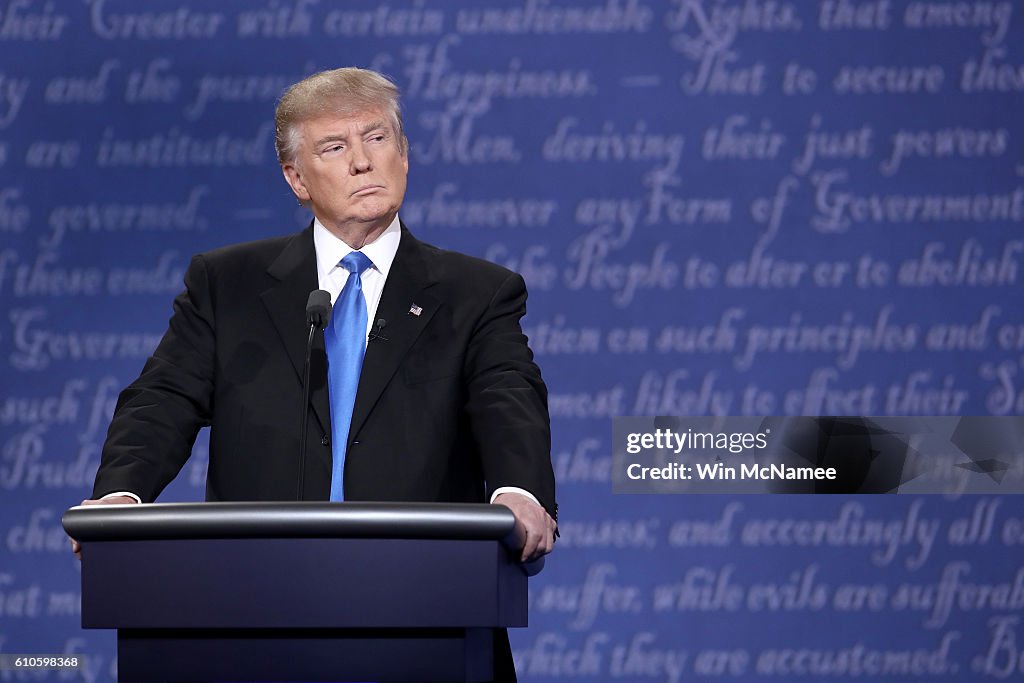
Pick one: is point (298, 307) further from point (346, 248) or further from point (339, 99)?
point (339, 99)

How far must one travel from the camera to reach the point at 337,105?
7.55 feet

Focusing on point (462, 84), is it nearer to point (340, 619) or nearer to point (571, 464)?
point (571, 464)

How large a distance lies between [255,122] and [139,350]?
0.75m

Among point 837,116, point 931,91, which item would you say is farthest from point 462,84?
point 931,91

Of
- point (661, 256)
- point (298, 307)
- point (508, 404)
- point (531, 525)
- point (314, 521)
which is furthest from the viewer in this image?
Result: point (661, 256)

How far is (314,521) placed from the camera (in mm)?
1484

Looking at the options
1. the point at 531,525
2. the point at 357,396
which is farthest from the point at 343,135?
the point at 531,525

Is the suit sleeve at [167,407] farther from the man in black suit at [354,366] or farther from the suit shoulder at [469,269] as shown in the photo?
the suit shoulder at [469,269]

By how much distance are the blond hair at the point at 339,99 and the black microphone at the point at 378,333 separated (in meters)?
0.40

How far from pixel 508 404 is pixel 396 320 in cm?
24

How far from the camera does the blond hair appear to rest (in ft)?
7.54

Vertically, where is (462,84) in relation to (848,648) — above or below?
above

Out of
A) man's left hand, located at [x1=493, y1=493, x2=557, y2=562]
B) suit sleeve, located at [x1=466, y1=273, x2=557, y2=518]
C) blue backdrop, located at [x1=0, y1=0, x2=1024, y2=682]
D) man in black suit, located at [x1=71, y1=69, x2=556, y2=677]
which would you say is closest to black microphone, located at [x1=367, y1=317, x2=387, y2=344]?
man in black suit, located at [x1=71, y1=69, x2=556, y2=677]

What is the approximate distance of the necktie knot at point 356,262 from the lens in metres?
2.24
